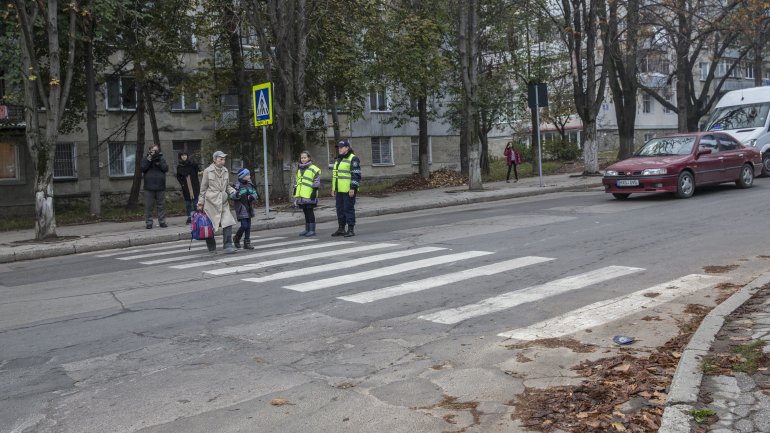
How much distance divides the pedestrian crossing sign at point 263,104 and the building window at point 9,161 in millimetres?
17283

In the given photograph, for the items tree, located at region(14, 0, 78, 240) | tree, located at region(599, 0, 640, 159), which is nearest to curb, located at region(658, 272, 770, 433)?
tree, located at region(14, 0, 78, 240)

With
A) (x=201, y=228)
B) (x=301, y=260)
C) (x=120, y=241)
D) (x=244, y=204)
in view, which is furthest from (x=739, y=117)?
(x=120, y=241)

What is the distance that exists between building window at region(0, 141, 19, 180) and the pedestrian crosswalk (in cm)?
2002

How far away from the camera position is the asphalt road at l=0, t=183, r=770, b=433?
4.91 metres

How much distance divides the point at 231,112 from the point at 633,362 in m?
31.3

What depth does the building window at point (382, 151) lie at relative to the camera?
136ft

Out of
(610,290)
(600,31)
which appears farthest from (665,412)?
(600,31)

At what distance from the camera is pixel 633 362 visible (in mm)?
5617

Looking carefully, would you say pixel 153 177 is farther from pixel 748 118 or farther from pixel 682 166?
pixel 748 118

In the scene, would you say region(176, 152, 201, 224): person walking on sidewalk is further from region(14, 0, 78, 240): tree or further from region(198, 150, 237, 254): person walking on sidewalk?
region(198, 150, 237, 254): person walking on sidewalk

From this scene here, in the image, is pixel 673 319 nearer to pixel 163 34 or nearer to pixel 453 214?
pixel 453 214

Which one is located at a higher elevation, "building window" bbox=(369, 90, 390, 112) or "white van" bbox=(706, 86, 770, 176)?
"building window" bbox=(369, 90, 390, 112)

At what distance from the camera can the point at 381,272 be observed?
9766mm

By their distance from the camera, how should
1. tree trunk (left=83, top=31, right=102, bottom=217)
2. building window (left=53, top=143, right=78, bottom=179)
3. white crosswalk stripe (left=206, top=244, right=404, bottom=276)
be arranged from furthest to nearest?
building window (left=53, top=143, right=78, bottom=179) < tree trunk (left=83, top=31, right=102, bottom=217) < white crosswalk stripe (left=206, top=244, right=404, bottom=276)
